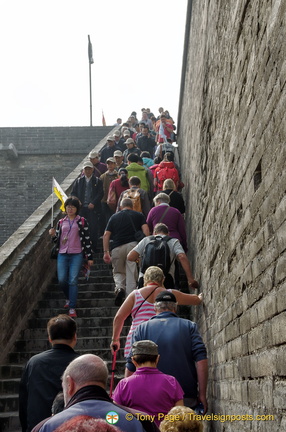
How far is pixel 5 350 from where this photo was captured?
8180mm

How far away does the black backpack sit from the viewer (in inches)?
291

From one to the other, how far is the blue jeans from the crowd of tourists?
1 centimetres

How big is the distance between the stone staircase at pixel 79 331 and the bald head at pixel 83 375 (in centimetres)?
389

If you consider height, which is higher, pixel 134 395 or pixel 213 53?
pixel 213 53

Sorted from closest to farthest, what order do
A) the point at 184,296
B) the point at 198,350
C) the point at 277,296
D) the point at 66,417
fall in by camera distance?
the point at 66,417 → the point at 277,296 → the point at 198,350 → the point at 184,296

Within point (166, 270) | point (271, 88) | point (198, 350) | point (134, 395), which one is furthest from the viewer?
point (166, 270)

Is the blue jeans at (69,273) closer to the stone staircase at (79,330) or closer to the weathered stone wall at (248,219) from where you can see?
the stone staircase at (79,330)

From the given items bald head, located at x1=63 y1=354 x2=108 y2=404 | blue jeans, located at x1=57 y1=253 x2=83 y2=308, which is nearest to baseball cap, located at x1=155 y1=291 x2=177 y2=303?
bald head, located at x1=63 y1=354 x2=108 y2=404

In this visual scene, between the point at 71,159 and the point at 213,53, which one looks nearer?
the point at 213,53

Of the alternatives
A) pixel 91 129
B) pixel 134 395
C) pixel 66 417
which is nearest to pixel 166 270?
pixel 134 395

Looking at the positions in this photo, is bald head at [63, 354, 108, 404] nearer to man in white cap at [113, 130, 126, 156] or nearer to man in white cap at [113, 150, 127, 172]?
man in white cap at [113, 150, 127, 172]

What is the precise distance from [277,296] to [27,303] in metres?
6.50

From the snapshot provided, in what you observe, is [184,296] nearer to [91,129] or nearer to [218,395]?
[218,395]

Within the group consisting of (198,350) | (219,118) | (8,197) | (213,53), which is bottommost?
(198,350)
